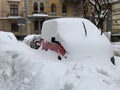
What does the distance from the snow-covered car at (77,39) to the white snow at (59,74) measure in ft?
0.64

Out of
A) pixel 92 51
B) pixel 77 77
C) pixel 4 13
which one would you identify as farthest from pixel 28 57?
pixel 4 13

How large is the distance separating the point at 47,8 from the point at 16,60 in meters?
50.6

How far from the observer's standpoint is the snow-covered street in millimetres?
7207

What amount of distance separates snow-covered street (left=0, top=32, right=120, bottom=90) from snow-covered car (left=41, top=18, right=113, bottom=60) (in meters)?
0.22

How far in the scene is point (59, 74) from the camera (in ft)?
25.0

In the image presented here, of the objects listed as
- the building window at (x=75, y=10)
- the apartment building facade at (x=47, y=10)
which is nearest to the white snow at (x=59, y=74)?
the apartment building facade at (x=47, y=10)

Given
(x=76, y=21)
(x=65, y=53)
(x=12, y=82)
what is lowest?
(x=12, y=82)

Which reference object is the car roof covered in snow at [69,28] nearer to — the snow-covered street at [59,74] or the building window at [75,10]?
the snow-covered street at [59,74]

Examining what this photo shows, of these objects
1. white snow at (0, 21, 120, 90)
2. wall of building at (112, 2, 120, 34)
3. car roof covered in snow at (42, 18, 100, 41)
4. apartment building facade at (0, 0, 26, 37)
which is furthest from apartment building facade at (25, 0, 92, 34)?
white snow at (0, 21, 120, 90)

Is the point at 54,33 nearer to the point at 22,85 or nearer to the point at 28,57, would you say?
the point at 28,57

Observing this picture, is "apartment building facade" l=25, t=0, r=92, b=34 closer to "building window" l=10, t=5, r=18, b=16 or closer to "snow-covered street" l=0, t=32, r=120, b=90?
"building window" l=10, t=5, r=18, b=16

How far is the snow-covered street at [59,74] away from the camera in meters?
7.21

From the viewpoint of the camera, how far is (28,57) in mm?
9336

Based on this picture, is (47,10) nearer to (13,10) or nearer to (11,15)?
(13,10)
